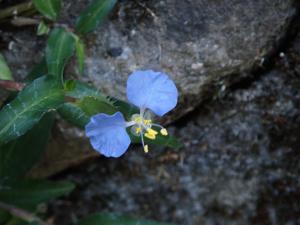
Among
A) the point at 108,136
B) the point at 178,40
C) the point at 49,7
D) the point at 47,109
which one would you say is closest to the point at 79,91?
the point at 47,109

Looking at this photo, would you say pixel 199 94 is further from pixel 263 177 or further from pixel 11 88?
pixel 11 88

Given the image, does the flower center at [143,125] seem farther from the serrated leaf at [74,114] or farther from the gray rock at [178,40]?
the gray rock at [178,40]

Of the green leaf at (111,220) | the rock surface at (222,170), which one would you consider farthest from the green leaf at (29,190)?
the rock surface at (222,170)

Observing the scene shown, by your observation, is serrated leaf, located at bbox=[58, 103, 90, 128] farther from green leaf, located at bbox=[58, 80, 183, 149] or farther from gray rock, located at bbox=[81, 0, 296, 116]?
gray rock, located at bbox=[81, 0, 296, 116]

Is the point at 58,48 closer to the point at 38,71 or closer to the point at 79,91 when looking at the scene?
the point at 38,71

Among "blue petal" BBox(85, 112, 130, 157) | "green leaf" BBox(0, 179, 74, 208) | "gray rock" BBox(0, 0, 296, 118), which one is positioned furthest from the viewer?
"green leaf" BBox(0, 179, 74, 208)

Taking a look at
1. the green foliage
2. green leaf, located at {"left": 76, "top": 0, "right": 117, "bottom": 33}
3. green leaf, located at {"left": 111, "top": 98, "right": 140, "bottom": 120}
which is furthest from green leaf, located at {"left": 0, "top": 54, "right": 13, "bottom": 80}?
green leaf, located at {"left": 111, "top": 98, "right": 140, "bottom": 120}

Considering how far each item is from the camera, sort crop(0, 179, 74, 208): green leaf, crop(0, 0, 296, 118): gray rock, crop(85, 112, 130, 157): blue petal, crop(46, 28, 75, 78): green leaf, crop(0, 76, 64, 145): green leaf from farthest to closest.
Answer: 1. crop(0, 179, 74, 208): green leaf
2. crop(0, 0, 296, 118): gray rock
3. crop(46, 28, 75, 78): green leaf
4. crop(0, 76, 64, 145): green leaf
5. crop(85, 112, 130, 157): blue petal
